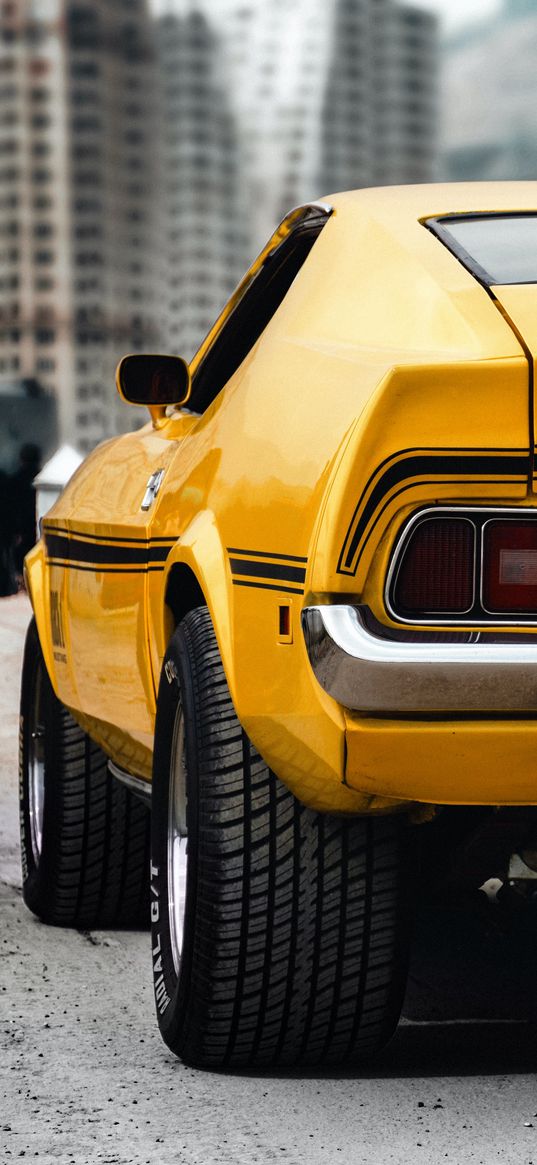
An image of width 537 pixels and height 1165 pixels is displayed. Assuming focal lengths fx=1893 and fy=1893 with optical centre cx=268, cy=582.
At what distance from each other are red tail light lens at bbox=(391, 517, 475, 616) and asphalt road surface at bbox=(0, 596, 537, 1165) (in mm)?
836

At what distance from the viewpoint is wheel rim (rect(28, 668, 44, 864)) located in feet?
16.7

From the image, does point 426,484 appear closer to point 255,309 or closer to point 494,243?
point 494,243

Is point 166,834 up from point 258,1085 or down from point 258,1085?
up

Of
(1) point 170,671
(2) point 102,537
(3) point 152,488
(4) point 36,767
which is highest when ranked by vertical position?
(3) point 152,488

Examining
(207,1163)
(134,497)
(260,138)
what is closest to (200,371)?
(134,497)

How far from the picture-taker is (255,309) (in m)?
4.04

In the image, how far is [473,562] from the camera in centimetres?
279

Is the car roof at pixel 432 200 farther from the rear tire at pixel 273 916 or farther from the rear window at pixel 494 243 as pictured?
the rear tire at pixel 273 916

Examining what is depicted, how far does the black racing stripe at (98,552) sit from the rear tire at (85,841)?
16.0 inches

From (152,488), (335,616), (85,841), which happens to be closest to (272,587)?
(335,616)

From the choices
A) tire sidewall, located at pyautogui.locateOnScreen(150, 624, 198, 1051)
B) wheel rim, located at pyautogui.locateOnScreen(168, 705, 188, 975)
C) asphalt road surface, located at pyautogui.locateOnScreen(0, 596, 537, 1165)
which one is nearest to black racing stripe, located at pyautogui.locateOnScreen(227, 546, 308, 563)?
tire sidewall, located at pyautogui.locateOnScreen(150, 624, 198, 1051)

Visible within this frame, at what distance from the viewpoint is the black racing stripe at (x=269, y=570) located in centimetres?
291

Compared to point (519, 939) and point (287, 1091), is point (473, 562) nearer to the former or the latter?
point (287, 1091)

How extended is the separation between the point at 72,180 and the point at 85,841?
85.6 meters
